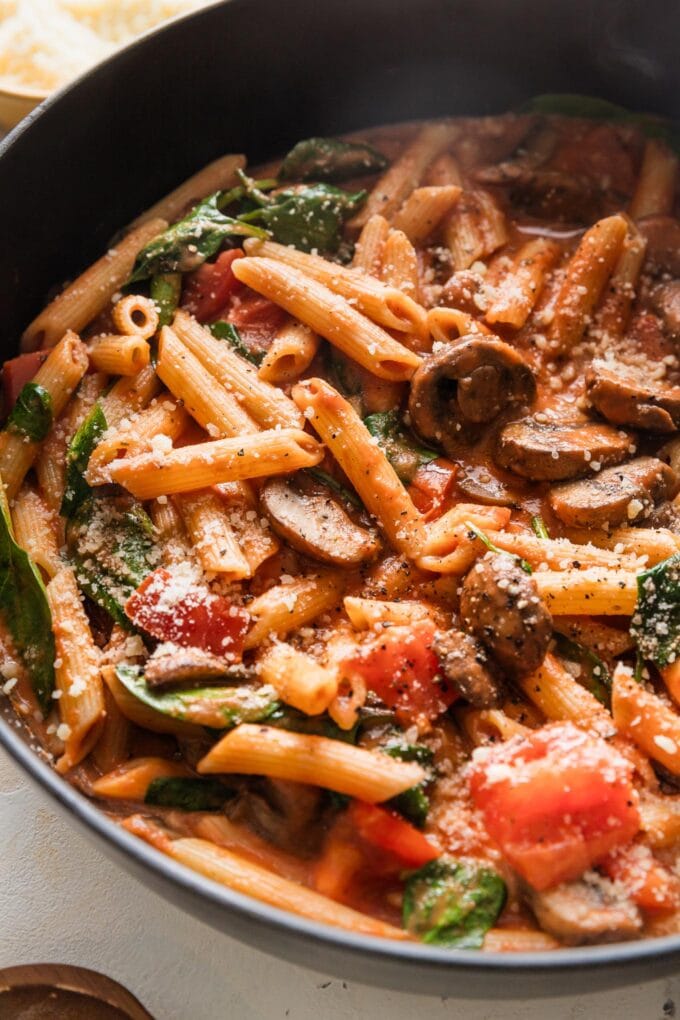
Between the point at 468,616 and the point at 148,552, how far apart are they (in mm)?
1003

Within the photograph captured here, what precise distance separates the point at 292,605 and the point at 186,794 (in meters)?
0.61

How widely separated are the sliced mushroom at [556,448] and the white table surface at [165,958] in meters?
1.56

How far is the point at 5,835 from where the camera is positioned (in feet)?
11.4

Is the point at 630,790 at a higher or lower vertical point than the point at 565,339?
lower

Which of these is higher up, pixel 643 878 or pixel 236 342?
pixel 236 342

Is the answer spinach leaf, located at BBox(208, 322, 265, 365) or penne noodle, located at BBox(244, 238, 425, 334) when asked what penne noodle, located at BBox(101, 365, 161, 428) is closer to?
spinach leaf, located at BBox(208, 322, 265, 365)

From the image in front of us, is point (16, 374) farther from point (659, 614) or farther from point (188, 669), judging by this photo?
point (659, 614)

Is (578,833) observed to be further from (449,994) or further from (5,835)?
(5,835)

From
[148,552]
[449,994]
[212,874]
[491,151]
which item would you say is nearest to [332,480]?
[148,552]

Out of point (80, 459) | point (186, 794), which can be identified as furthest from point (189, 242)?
point (186, 794)

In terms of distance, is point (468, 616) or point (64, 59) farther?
point (64, 59)

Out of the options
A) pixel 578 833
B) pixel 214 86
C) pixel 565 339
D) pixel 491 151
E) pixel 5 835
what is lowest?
pixel 5 835

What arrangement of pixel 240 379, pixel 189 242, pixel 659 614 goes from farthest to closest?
pixel 189 242 < pixel 240 379 < pixel 659 614

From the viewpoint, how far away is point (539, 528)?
11.6 feet
